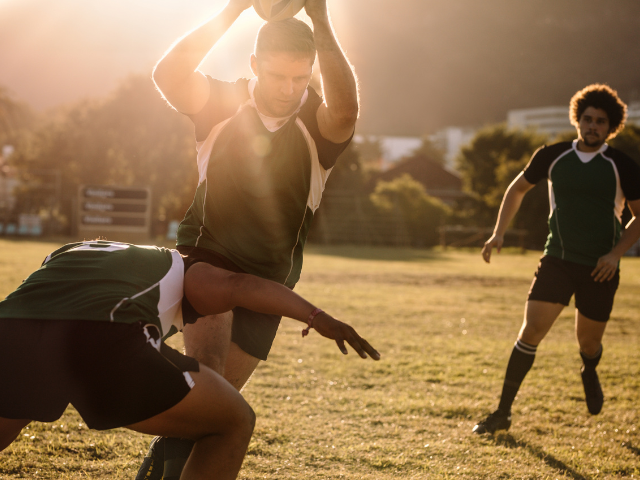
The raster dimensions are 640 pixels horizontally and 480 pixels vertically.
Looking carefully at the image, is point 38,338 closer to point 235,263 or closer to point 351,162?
point 235,263

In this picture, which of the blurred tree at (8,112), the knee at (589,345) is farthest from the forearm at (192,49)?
the blurred tree at (8,112)

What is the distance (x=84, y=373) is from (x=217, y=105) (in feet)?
5.01

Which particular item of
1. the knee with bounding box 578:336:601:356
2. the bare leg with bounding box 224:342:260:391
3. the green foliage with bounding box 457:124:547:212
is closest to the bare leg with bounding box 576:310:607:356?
the knee with bounding box 578:336:601:356

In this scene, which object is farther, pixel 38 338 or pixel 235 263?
pixel 235 263

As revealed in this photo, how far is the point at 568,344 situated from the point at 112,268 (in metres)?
7.78

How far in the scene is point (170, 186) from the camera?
4191 cm

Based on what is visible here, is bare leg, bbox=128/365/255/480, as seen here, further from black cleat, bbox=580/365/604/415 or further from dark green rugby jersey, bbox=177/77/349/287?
black cleat, bbox=580/365/604/415

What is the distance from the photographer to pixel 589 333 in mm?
5090

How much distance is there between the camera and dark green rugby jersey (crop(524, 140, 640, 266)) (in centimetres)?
495

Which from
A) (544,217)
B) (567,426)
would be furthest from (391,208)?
(567,426)

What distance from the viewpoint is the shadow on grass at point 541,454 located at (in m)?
3.85

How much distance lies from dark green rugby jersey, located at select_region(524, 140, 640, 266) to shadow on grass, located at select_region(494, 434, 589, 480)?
1.52 meters

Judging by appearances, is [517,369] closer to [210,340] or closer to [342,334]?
[210,340]

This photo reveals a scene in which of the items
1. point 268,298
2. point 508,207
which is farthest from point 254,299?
point 508,207
